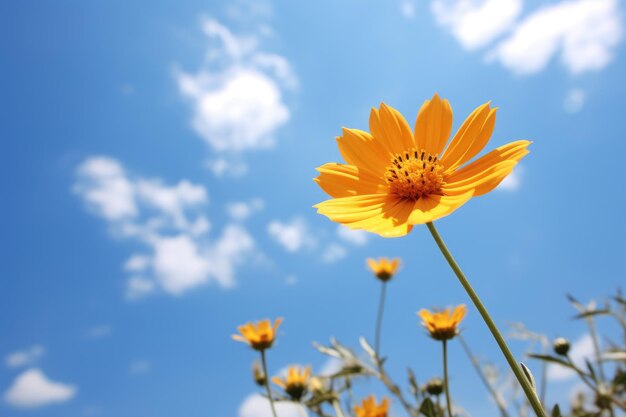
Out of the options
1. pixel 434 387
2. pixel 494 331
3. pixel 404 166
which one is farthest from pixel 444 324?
pixel 494 331

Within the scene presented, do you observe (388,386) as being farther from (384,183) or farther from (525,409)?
(384,183)

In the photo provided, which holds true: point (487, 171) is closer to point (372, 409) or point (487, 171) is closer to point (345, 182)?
point (345, 182)

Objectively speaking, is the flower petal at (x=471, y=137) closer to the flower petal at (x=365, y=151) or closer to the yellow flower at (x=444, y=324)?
the flower petal at (x=365, y=151)

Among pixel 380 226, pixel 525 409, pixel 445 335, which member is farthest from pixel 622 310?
pixel 380 226

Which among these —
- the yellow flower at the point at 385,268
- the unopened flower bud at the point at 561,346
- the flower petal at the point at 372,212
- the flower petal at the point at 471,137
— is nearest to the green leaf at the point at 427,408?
the flower petal at the point at 372,212

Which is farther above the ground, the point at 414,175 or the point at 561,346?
the point at 414,175

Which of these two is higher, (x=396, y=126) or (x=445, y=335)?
(x=396, y=126)

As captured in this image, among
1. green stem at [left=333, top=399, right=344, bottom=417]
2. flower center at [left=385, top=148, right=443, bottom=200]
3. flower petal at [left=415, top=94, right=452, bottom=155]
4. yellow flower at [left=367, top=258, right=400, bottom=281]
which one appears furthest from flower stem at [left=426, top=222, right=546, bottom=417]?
yellow flower at [left=367, top=258, right=400, bottom=281]
